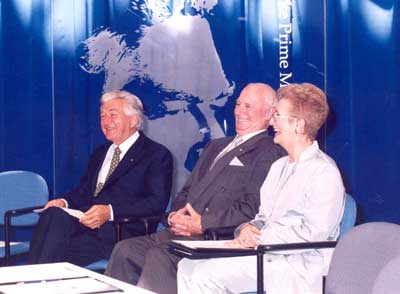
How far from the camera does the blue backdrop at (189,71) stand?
453cm

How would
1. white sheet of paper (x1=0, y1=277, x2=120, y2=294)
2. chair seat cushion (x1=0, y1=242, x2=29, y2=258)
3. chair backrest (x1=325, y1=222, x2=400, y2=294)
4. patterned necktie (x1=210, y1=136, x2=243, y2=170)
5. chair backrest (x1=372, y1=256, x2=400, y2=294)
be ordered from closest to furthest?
chair backrest (x1=372, y1=256, x2=400, y2=294)
chair backrest (x1=325, y1=222, x2=400, y2=294)
white sheet of paper (x1=0, y1=277, x2=120, y2=294)
patterned necktie (x1=210, y1=136, x2=243, y2=170)
chair seat cushion (x1=0, y1=242, x2=29, y2=258)

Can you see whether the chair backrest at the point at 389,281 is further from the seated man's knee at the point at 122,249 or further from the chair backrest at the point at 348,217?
the seated man's knee at the point at 122,249

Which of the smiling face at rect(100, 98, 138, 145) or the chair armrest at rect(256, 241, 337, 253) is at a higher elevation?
the smiling face at rect(100, 98, 138, 145)

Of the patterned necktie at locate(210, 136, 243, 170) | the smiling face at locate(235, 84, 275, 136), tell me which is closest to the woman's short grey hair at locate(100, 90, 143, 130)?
the patterned necktie at locate(210, 136, 243, 170)

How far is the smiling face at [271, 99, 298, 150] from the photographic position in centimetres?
356

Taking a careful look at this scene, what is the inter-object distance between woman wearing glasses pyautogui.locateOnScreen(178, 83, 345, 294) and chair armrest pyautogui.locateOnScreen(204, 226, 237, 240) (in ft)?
0.49

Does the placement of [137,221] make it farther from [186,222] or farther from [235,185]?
[235,185]

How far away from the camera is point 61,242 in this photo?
427 centimetres

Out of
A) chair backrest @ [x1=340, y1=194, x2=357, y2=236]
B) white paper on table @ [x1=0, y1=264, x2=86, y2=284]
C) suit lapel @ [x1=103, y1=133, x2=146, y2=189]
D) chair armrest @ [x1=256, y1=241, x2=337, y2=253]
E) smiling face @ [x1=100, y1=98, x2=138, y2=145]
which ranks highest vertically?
smiling face @ [x1=100, y1=98, x2=138, y2=145]

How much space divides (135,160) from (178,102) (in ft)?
3.66

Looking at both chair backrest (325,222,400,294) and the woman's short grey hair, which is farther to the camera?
the woman's short grey hair

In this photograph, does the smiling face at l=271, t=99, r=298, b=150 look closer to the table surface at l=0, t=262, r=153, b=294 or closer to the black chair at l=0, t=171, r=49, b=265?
the table surface at l=0, t=262, r=153, b=294

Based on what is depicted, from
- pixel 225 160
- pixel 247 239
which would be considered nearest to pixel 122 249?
pixel 225 160

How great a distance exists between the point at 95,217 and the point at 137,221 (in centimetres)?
28
